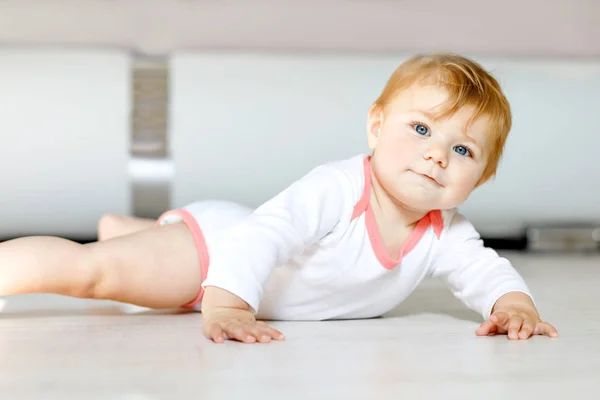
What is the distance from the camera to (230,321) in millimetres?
925

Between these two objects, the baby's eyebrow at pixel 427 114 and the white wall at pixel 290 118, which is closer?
the baby's eyebrow at pixel 427 114

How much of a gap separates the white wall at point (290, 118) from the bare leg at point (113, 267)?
0.70 meters

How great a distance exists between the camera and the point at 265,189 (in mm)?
1894

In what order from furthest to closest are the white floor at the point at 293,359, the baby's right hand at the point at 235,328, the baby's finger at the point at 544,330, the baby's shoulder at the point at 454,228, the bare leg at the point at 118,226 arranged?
the bare leg at the point at 118,226 < the baby's shoulder at the point at 454,228 < the baby's finger at the point at 544,330 < the baby's right hand at the point at 235,328 < the white floor at the point at 293,359

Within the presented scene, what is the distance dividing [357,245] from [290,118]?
86 cm

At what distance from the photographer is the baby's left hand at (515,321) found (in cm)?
99

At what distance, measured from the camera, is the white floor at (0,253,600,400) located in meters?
0.73

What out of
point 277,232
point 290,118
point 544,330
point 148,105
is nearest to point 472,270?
point 544,330

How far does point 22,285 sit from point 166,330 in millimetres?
182

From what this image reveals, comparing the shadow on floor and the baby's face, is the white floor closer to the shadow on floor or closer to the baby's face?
the shadow on floor

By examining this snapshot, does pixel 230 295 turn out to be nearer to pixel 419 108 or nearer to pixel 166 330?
pixel 166 330

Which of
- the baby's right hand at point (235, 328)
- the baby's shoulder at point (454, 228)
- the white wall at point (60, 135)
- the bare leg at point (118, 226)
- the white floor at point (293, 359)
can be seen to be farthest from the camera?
the white wall at point (60, 135)

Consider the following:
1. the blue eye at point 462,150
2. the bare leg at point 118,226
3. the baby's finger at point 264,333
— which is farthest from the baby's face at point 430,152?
the bare leg at point 118,226

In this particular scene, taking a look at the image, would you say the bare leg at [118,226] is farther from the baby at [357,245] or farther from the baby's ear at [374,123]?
the baby's ear at [374,123]
